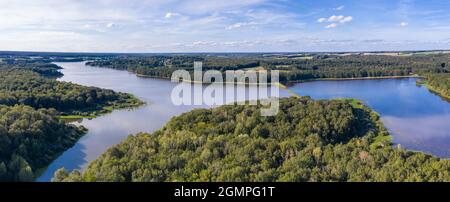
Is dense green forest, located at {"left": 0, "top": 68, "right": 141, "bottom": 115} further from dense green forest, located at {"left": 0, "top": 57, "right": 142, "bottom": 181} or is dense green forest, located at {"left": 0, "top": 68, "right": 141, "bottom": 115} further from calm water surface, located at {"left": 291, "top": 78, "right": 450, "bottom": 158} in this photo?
calm water surface, located at {"left": 291, "top": 78, "right": 450, "bottom": 158}

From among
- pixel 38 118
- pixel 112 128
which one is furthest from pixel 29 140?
pixel 112 128

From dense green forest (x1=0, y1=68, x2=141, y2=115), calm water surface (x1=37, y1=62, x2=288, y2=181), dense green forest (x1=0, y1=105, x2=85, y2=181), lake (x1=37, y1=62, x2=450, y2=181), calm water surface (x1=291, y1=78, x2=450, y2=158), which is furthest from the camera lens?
dense green forest (x1=0, y1=68, x2=141, y2=115)

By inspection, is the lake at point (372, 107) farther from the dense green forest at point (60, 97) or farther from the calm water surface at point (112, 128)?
the dense green forest at point (60, 97)

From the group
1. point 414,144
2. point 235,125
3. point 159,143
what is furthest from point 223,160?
point 414,144

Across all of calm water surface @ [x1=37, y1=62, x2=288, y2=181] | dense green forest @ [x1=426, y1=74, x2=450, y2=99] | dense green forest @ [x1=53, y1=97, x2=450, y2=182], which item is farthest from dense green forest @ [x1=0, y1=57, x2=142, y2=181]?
dense green forest @ [x1=426, y1=74, x2=450, y2=99]

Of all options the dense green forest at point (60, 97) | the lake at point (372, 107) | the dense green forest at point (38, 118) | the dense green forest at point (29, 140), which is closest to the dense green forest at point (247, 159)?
the dense green forest at point (29, 140)
